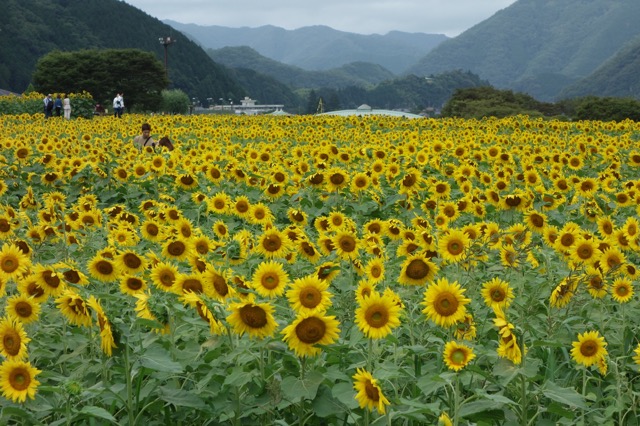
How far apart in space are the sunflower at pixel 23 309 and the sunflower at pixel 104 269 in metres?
0.67

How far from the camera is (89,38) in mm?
140125

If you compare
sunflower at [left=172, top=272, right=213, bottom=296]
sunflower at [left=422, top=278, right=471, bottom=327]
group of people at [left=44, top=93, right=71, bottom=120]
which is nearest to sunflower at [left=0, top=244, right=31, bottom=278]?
sunflower at [left=172, top=272, right=213, bottom=296]

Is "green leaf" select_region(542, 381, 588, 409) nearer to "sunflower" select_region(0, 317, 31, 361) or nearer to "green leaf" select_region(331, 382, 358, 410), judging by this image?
"green leaf" select_region(331, 382, 358, 410)

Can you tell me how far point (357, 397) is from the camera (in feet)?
9.64

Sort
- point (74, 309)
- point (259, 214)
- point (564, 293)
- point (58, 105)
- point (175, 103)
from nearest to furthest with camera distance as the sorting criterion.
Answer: point (74, 309)
point (564, 293)
point (259, 214)
point (58, 105)
point (175, 103)

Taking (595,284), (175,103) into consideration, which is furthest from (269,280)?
(175,103)

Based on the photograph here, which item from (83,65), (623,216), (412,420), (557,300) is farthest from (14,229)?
(83,65)

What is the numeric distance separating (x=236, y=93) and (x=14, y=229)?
16227 centimetres

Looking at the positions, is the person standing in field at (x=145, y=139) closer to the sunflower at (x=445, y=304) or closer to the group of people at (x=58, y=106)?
the sunflower at (x=445, y=304)

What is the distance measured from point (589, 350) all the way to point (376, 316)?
1.35m

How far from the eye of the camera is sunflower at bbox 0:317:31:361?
309 centimetres

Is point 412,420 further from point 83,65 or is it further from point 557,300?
point 83,65

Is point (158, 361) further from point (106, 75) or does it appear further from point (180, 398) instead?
point (106, 75)

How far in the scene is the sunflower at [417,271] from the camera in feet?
14.0
